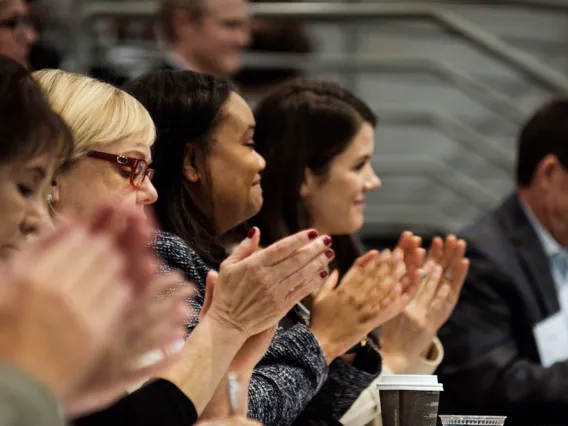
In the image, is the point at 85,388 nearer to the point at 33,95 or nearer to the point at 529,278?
the point at 33,95

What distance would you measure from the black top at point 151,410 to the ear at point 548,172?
205cm

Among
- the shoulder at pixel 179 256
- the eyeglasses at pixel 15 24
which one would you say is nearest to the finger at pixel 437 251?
the shoulder at pixel 179 256

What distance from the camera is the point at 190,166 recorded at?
7.33ft

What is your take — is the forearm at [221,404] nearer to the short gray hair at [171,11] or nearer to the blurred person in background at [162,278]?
the blurred person in background at [162,278]

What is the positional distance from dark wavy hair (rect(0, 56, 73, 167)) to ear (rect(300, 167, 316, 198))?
133cm

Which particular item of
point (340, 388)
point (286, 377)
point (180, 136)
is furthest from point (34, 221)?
point (340, 388)

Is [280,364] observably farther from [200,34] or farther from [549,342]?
[200,34]

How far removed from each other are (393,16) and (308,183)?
1383mm

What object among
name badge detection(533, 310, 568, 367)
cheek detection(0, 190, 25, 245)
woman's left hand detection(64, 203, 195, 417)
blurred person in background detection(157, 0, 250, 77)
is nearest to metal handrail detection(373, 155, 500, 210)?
blurred person in background detection(157, 0, 250, 77)

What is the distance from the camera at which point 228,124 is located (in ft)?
7.47

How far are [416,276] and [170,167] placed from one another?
644 mm

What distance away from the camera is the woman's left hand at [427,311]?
2545 millimetres

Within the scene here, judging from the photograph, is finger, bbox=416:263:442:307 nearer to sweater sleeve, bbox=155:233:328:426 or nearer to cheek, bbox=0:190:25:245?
sweater sleeve, bbox=155:233:328:426

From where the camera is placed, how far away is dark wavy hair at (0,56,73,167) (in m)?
1.21
